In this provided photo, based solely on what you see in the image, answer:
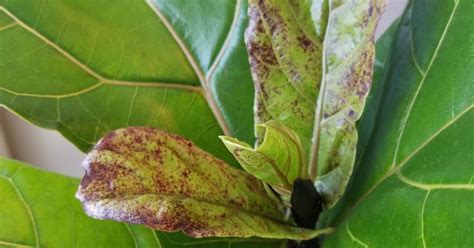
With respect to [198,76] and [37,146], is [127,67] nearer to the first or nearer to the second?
[198,76]

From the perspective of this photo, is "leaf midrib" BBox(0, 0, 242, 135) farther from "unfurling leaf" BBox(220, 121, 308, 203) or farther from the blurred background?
Answer: the blurred background

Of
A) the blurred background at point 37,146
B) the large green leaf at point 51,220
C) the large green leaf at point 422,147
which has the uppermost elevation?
the large green leaf at point 422,147

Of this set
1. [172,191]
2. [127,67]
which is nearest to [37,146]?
[127,67]

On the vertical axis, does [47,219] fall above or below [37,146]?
above

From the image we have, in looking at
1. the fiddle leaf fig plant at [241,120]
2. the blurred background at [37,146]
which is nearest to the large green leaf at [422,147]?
the fiddle leaf fig plant at [241,120]

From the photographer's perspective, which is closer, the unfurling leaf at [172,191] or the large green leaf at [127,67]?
the unfurling leaf at [172,191]

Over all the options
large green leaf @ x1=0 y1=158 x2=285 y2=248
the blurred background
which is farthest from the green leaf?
the blurred background

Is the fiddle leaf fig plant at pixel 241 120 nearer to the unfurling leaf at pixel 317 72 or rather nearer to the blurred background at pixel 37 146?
the unfurling leaf at pixel 317 72
